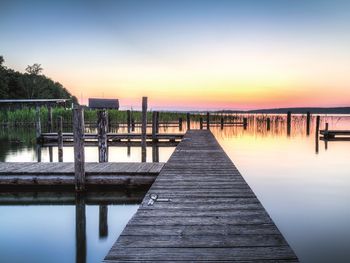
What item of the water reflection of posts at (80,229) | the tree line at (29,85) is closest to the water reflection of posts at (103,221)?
the water reflection of posts at (80,229)

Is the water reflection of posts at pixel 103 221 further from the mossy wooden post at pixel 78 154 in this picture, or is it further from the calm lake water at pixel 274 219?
the mossy wooden post at pixel 78 154

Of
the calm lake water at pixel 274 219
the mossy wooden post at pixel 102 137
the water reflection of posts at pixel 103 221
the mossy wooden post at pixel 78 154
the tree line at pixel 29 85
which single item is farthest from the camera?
the tree line at pixel 29 85

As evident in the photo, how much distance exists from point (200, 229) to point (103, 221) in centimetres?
432

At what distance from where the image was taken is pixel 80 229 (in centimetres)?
670

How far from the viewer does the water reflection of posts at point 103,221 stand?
6.49 metres

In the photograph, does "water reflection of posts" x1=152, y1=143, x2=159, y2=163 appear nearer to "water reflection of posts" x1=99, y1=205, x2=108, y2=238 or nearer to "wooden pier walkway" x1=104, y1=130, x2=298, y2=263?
"water reflection of posts" x1=99, y1=205, x2=108, y2=238

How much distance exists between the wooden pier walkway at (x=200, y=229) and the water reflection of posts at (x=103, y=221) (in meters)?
1.92

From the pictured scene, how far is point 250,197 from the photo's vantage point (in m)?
4.75

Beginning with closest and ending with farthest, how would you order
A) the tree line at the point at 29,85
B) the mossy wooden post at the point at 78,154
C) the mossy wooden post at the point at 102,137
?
1. the mossy wooden post at the point at 78,154
2. the mossy wooden post at the point at 102,137
3. the tree line at the point at 29,85

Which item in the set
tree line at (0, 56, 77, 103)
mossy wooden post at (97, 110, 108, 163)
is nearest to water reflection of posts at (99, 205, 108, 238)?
mossy wooden post at (97, 110, 108, 163)

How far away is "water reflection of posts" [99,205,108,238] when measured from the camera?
649 cm

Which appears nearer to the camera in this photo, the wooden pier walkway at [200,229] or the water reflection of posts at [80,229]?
the wooden pier walkway at [200,229]

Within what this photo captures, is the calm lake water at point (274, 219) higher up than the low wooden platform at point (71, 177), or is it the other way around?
the low wooden platform at point (71, 177)

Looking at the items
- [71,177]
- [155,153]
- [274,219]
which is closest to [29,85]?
[155,153]
